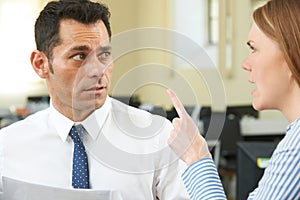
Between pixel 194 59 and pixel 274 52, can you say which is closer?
pixel 274 52

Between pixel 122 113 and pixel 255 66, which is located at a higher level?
pixel 255 66

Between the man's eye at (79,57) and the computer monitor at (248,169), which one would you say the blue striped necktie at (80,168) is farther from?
the computer monitor at (248,169)

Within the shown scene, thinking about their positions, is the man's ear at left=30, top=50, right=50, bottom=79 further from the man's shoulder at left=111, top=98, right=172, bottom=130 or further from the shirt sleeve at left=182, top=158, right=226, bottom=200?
the shirt sleeve at left=182, top=158, right=226, bottom=200

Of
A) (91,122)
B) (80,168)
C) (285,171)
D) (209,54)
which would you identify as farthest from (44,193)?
(209,54)

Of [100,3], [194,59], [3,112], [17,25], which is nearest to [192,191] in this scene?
[194,59]

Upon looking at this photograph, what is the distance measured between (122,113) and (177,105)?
1.13 ft

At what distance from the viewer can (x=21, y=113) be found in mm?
6340

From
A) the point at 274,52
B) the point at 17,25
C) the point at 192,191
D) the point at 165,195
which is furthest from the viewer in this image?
the point at 17,25

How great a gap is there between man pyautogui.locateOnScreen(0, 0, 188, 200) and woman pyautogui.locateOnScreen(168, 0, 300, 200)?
0.27m

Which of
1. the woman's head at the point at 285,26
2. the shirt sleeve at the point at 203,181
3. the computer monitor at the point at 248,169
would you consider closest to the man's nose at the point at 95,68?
the shirt sleeve at the point at 203,181

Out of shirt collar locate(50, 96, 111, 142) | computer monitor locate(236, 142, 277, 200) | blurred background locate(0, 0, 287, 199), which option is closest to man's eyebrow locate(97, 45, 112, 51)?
shirt collar locate(50, 96, 111, 142)

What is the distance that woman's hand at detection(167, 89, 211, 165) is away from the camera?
1170 mm

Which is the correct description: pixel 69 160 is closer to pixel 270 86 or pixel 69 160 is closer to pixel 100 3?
pixel 100 3

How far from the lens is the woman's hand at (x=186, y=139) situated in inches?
46.1
